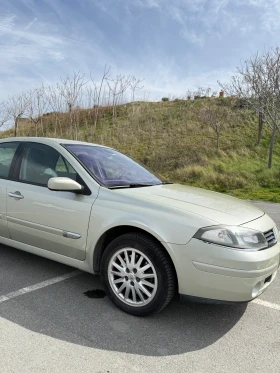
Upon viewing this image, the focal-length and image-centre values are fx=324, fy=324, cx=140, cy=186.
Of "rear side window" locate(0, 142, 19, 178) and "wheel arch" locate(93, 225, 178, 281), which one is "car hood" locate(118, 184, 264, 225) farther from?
"rear side window" locate(0, 142, 19, 178)

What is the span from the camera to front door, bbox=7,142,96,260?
3145 mm

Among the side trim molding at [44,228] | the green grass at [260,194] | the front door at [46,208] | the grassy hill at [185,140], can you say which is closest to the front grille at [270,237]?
the front door at [46,208]

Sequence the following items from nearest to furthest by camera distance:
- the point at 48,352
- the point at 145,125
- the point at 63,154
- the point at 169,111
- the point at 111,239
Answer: the point at 48,352 < the point at 111,239 < the point at 63,154 < the point at 145,125 < the point at 169,111

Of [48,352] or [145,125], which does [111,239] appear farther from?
[145,125]

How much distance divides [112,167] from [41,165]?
81cm

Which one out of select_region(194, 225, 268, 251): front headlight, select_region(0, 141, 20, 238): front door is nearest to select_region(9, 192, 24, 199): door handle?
select_region(0, 141, 20, 238): front door

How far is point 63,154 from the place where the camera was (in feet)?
11.7

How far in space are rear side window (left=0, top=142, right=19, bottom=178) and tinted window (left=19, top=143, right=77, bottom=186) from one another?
0.79 ft

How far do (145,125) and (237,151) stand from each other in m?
9.28

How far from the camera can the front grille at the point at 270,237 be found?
2819 mm

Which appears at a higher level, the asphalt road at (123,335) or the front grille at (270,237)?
the front grille at (270,237)

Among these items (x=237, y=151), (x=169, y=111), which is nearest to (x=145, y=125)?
(x=169, y=111)

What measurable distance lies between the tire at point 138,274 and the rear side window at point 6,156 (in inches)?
71.2

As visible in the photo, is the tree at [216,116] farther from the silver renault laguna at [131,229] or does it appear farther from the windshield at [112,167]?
the silver renault laguna at [131,229]
